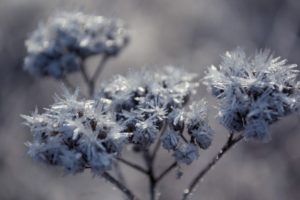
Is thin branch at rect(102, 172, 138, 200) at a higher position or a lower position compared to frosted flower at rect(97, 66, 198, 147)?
lower

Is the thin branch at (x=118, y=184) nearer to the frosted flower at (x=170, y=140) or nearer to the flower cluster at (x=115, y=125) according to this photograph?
the flower cluster at (x=115, y=125)

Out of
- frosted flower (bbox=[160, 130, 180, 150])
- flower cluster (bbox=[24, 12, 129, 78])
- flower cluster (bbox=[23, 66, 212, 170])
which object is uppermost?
flower cluster (bbox=[24, 12, 129, 78])

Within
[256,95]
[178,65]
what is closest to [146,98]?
[256,95]

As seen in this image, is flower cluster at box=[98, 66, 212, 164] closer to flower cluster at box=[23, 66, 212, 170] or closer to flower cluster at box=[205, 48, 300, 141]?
flower cluster at box=[23, 66, 212, 170]

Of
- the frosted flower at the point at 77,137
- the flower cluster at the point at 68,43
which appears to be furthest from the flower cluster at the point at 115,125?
the flower cluster at the point at 68,43

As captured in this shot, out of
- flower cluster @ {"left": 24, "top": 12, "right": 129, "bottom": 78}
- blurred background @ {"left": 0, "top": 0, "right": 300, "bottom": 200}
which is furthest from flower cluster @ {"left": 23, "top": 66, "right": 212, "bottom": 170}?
blurred background @ {"left": 0, "top": 0, "right": 300, "bottom": 200}

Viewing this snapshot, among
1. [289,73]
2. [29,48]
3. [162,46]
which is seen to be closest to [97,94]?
[289,73]

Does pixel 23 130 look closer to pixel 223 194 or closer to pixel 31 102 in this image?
pixel 31 102
